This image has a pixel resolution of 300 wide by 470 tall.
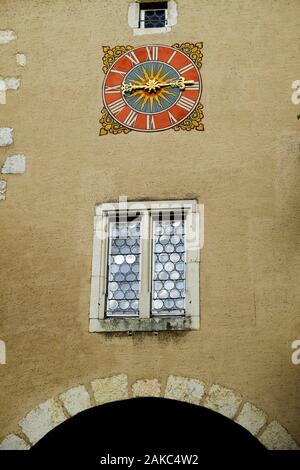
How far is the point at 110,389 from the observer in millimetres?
7406

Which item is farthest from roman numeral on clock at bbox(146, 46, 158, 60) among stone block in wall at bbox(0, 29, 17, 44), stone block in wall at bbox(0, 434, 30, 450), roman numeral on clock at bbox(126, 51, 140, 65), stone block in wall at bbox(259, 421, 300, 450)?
stone block in wall at bbox(0, 434, 30, 450)

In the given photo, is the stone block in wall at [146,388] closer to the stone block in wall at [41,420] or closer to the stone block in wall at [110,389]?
the stone block in wall at [110,389]

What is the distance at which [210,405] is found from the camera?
285 inches

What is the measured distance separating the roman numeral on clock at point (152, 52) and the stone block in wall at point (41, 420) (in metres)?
3.77

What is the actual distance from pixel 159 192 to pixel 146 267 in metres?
0.80

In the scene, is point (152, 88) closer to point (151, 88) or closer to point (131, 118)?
point (151, 88)

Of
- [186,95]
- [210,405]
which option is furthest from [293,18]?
[210,405]

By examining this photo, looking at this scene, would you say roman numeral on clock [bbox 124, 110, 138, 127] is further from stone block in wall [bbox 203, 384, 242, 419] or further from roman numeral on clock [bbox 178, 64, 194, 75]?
stone block in wall [bbox 203, 384, 242, 419]

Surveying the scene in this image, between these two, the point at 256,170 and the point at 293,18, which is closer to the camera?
the point at 256,170

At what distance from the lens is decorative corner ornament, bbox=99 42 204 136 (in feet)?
27.7

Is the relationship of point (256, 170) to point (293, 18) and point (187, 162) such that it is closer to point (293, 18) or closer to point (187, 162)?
point (187, 162)

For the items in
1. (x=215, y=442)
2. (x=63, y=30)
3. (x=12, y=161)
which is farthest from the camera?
(x=63, y=30)
